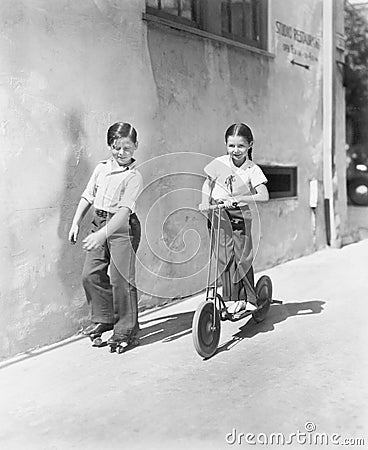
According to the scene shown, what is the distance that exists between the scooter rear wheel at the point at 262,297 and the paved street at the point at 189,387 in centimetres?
8

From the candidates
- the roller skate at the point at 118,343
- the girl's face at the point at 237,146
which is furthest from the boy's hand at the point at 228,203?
the roller skate at the point at 118,343

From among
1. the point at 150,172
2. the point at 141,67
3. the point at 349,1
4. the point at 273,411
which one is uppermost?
the point at 349,1

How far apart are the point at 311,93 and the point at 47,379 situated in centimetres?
594

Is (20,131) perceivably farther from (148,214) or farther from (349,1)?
(349,1)

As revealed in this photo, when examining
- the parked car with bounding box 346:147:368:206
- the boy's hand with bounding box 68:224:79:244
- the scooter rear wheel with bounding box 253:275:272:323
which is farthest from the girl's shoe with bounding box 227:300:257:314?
the parked car with bounding box 346:147:368:206

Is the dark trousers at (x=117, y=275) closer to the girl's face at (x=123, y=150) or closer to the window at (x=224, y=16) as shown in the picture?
the girl's face at (x=123, y=150)

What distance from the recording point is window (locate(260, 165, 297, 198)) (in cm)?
793

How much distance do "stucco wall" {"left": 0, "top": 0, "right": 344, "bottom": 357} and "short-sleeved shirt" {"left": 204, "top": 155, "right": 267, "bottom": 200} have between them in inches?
35.5

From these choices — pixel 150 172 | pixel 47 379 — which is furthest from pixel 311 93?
pixel 47 379

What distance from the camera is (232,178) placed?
4.91 m

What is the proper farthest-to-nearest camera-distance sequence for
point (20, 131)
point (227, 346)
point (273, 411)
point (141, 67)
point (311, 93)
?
1. point (311, 93)
2. point (141, 67)
3. point (227, 346)
4. point (20, 131)
5. point (273, 411)

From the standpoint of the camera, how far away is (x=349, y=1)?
897cm

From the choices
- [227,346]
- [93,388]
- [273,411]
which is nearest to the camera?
[273,411]

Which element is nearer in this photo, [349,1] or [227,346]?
[227,346]
